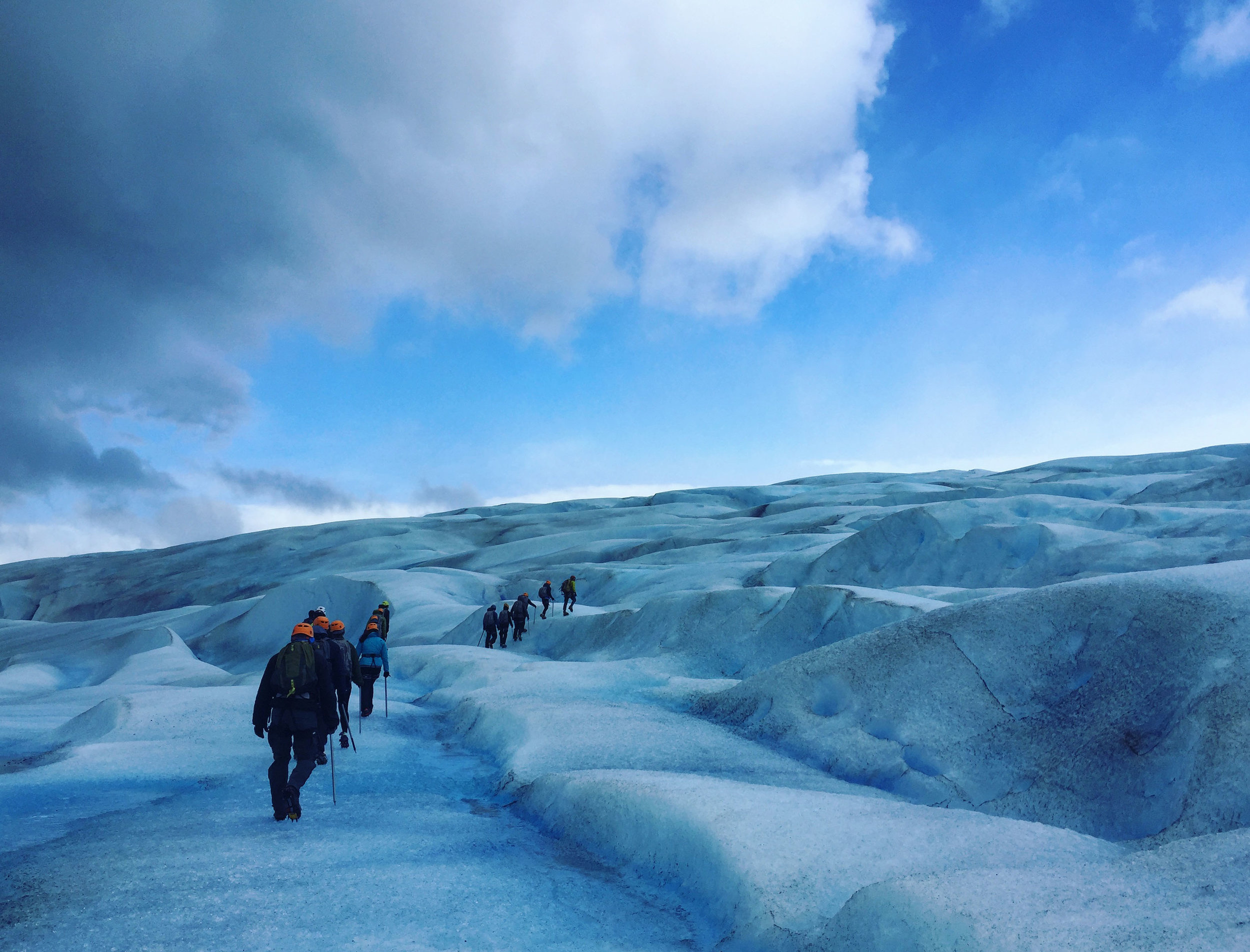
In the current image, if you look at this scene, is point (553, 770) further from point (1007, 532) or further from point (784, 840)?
point (1007, 532)

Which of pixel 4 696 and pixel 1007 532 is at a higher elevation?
pixel 1007 532

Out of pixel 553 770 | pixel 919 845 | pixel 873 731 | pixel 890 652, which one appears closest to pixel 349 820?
pixel 553 770

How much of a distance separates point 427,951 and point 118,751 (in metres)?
6.97

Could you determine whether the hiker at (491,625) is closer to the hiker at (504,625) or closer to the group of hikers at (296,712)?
the hiker at (504,625)

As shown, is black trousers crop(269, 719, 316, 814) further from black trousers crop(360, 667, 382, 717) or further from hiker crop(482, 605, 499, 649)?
hiker crop(482, 605, 499, 649)

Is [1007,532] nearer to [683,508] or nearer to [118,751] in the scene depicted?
[118,751]

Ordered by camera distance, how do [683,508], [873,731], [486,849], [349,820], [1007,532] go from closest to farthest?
[486,849]
[349,820]
[873,731]
[1007,532]
[683,508]

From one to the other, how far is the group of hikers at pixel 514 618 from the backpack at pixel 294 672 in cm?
1612

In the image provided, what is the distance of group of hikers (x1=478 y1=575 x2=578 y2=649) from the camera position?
2284 centimetres

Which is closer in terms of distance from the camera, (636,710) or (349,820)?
(349,820)

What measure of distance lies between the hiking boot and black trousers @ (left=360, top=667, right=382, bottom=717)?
5201 mm

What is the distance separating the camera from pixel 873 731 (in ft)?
32.0

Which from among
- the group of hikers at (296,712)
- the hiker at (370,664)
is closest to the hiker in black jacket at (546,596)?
the hiker at (370,664)

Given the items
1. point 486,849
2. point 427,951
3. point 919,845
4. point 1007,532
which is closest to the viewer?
point 427,951
